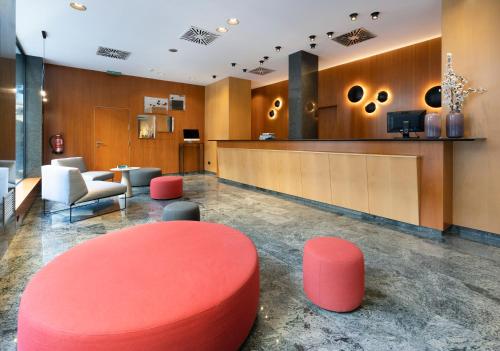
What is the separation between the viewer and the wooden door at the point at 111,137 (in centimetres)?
810

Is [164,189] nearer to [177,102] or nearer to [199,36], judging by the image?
[199,36]

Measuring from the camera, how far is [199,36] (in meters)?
5.54

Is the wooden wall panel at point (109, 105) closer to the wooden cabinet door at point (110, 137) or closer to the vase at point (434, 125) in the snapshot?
the wooden cabinet door at point (110, 137)

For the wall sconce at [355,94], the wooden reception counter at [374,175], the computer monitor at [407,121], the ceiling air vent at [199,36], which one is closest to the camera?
the wooden reception counter at [374,175]

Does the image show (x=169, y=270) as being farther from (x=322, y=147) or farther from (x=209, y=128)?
(x=209, y=128)

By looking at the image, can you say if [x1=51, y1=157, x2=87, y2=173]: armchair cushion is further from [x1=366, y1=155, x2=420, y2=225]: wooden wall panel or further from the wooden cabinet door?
[x1=366, y1=155, x2=420, y2=225]: wooden wall panel

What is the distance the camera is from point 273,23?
4.95 m

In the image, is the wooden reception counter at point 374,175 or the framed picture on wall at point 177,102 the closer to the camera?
the wooden reception counter at point 374,175

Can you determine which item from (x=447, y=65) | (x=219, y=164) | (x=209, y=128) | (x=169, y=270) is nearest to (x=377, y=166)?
(x=447, y=65)

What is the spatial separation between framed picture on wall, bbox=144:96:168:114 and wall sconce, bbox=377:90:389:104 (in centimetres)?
657

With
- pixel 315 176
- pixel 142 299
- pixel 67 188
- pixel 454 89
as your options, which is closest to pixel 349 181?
pixel 315 176

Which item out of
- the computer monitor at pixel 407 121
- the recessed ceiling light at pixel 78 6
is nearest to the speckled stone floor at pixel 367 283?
the computer monitor at pixel 407 121

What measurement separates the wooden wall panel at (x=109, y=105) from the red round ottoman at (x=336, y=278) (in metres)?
8.03

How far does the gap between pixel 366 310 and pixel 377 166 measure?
2617 millimetres
